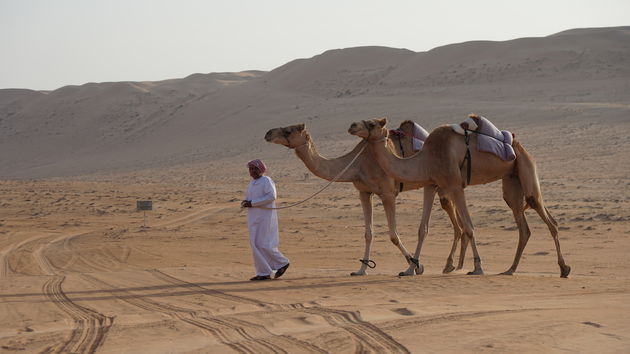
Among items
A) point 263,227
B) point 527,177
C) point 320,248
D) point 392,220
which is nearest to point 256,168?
point 263,227

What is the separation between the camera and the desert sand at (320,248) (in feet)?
23.5

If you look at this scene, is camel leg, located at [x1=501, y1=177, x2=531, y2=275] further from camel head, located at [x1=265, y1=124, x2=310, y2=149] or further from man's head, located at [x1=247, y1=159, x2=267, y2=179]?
man's head, located at [x1=247, y1=159, x2=267, y2=179]

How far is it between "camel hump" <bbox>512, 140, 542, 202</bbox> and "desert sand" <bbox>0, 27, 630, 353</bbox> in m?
1.17

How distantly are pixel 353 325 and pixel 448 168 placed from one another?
15.3ft

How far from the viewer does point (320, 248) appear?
17016 mm

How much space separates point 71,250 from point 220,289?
25.5ft

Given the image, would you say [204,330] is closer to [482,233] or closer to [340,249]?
[340,249]

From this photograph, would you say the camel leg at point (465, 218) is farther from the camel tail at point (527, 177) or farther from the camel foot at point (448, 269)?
the camel tail at point (527, 177)

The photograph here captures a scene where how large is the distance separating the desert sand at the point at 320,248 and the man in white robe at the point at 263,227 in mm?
331

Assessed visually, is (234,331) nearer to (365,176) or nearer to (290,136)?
(290,136)

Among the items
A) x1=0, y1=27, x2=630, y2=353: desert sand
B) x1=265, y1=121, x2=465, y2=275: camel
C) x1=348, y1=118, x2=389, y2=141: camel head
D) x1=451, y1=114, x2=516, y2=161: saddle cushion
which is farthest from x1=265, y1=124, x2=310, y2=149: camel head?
x1=451, y1=114, x2=516, y2=161: saddle cushion

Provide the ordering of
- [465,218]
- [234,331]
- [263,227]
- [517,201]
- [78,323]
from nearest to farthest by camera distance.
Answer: [234,331], [78,323], [263,227], [465,218], [517,201]

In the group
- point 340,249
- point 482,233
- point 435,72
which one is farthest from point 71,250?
point 435,72

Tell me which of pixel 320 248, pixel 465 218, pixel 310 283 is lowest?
pixel 320 248
